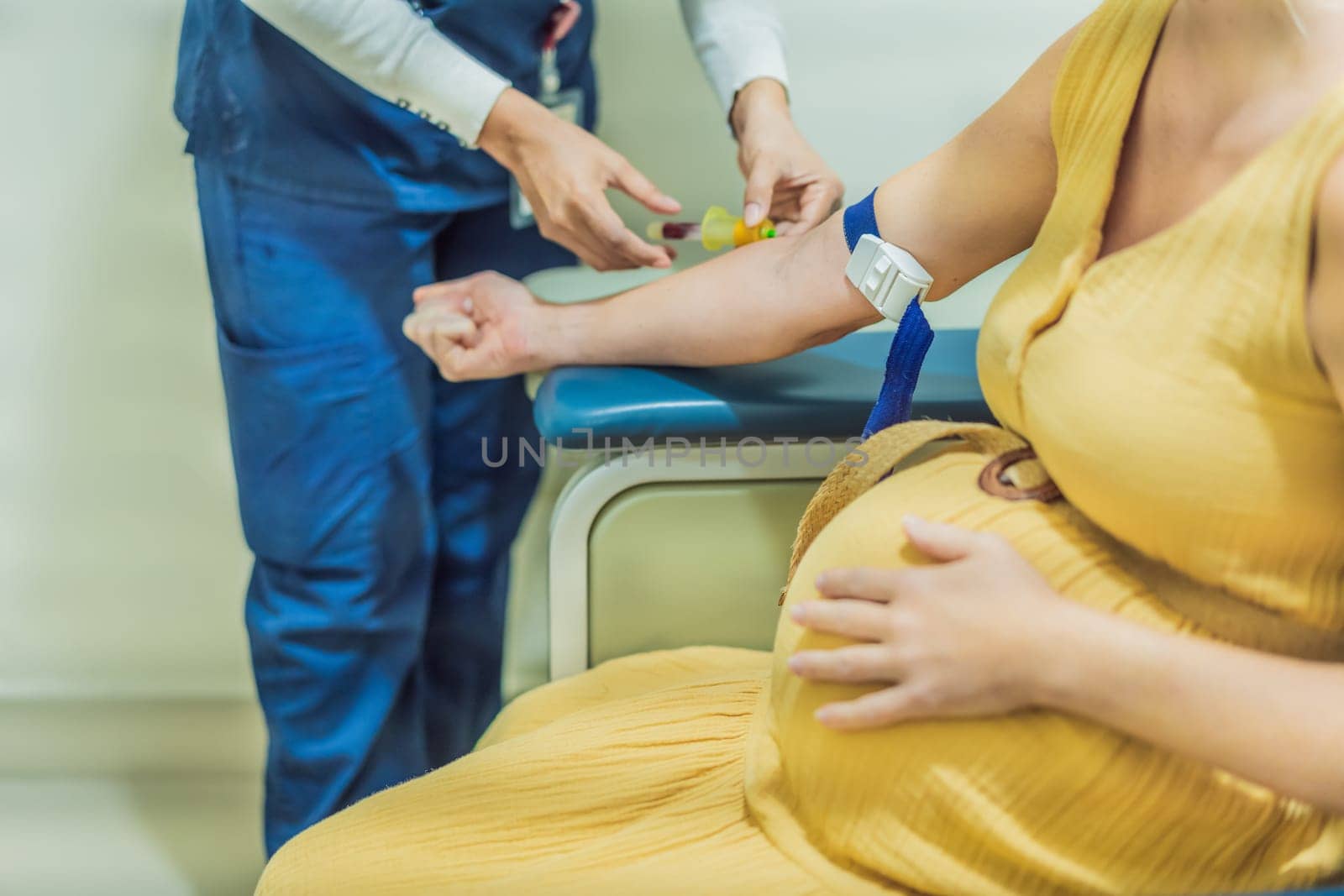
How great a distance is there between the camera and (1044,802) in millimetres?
562

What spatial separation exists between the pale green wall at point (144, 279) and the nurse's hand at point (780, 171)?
196 mm

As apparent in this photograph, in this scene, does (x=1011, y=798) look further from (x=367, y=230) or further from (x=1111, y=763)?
(x=367, y=230)

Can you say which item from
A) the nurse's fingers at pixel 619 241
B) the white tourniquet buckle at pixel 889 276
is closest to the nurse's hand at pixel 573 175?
the nurse's fingers at pixel 619 241

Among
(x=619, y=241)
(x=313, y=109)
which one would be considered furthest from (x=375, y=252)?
(x=619, y=241)

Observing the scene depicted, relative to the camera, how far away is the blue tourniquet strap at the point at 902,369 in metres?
0.75

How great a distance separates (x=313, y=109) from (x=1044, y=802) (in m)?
0.82

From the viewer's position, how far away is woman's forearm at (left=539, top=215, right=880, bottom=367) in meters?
0.85

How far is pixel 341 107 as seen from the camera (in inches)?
39.6

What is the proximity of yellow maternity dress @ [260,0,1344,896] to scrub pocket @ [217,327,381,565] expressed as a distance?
1.49ft

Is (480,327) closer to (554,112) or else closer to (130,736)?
(554,112)

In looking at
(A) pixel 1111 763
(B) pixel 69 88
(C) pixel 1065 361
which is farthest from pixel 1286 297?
(B) pixel 69 88

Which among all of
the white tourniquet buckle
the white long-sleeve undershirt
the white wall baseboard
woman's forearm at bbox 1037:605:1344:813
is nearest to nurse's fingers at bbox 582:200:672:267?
the white long-sleeve undershirt

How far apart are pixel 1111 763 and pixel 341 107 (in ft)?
2.70

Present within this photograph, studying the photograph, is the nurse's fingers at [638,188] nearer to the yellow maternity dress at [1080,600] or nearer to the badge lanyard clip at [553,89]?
the badge lanyard clip at [553,89]
